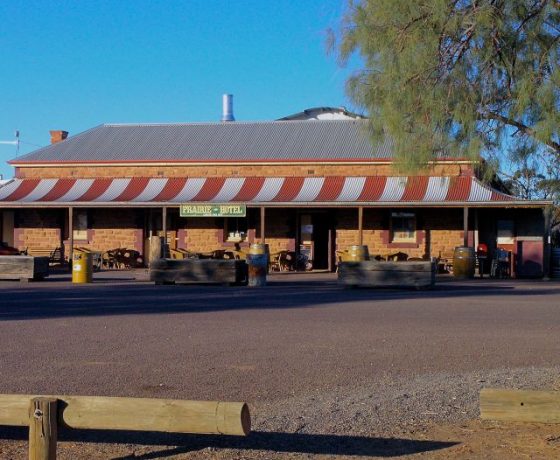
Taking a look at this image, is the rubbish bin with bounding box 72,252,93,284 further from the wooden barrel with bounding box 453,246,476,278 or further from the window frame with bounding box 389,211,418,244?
the window frame with bounding box 389,211,418,244

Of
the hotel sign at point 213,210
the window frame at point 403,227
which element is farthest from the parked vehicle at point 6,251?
the window frame at point 403,227

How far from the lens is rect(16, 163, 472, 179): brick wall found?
32156 millimetres

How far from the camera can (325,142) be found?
112 ft

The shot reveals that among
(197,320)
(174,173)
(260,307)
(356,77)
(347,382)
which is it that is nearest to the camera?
(347,382)

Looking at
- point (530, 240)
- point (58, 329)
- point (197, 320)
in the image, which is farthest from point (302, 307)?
point (530, 240)

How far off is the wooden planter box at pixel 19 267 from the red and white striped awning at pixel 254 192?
19.6ft

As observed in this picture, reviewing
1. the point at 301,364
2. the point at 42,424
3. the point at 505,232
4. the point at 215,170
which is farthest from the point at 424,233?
the point at 42,424

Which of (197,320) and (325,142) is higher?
(325,142)

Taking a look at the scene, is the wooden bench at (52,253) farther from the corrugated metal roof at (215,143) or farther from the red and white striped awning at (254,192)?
the corrugated metal roof at (215,143)

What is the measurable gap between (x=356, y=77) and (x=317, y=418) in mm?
5411

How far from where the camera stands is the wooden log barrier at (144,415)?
5480 mm

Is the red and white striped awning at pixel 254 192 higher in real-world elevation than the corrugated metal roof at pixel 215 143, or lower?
lower

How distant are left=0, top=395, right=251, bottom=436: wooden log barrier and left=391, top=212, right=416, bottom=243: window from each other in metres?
26.3

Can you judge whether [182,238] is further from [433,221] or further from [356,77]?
[356,77]
